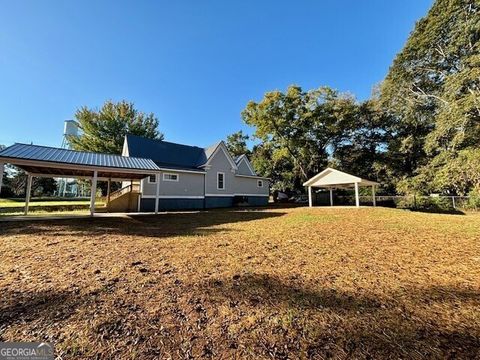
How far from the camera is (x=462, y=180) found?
52.6ft

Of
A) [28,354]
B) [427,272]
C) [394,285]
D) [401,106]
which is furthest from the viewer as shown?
[401,106]

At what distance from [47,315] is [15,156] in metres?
9.93

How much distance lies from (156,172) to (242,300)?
1107 centimetres

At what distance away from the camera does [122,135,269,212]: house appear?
16.9 metres

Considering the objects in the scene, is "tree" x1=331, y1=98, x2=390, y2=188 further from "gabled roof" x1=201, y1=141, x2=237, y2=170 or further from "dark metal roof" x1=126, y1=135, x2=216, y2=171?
"dark metal roof" x1=126, y1=135, x2=216, y2=171

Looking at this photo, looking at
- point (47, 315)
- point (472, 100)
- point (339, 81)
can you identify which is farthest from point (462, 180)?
point (47, 315)

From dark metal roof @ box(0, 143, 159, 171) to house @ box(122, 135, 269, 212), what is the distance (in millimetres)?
2806

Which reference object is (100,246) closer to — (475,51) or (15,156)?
(15,156)

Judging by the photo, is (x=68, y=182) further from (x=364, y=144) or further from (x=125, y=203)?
(x=364, y=144)

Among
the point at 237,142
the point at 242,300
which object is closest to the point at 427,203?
the point at 242,300

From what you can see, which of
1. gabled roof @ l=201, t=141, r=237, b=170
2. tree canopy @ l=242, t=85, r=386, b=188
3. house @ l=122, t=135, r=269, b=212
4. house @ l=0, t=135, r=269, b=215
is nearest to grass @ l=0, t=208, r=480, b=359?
house @ l=0, t=135, r=269, b=215

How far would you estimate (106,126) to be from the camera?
1134 inches

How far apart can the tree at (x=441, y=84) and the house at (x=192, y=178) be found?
53.7 feet

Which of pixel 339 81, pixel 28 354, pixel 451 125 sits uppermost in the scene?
pixel 339 81
